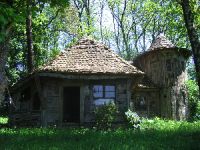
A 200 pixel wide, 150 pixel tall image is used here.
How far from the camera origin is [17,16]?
9578mm

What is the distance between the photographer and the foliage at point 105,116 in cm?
2086

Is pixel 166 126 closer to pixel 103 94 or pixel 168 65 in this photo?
pixel 103 94

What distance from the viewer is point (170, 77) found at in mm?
33688

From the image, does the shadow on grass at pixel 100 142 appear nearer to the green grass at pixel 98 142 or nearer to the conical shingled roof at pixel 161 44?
the green grass at pixel 98 142

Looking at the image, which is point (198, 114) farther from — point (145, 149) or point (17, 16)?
point (17, 16)

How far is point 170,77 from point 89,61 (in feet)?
42.0

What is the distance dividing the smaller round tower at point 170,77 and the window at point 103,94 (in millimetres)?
11724

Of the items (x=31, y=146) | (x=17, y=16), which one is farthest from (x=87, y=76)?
(x=17, y=16)

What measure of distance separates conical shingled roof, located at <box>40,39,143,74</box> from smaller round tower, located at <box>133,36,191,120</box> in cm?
1089

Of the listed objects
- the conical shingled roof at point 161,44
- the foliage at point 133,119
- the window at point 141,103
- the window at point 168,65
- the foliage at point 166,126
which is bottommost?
the foliage at point 166,126

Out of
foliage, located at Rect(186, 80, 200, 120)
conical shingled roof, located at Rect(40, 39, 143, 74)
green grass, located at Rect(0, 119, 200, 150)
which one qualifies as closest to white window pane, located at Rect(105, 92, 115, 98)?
conical shingled roof, located at Rect(40, 39, 143, 74)

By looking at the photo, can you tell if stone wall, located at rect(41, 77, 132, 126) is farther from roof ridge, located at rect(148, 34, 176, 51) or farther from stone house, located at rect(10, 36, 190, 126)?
roof ridge, located at rect(148, 34, 176, 51)

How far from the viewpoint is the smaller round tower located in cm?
3309

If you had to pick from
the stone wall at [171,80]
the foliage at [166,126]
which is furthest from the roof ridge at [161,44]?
the foliage at [166,126]
